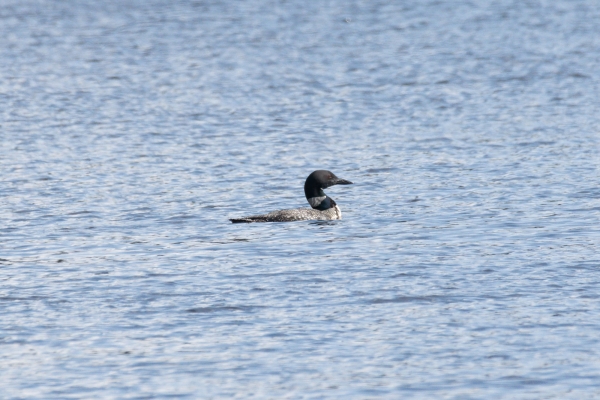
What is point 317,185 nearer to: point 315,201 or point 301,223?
point 315,201

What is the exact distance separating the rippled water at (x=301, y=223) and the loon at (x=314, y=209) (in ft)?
0.81

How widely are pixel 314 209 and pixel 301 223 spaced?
52 cm

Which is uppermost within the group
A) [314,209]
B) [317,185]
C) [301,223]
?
[317,185]

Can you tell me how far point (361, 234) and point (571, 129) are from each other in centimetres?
1066

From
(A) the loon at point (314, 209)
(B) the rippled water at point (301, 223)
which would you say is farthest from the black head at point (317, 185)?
(B) the rippled water at point (301, 223)

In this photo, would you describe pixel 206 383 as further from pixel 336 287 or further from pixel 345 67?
pixel 345 67

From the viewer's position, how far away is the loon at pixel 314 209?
61.1 ft

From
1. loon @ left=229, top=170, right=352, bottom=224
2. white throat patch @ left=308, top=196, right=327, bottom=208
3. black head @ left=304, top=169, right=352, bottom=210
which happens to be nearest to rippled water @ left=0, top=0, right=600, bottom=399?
loon @ left=229, top=170, right=352, bottom=224

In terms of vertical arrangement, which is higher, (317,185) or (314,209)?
(317,185)

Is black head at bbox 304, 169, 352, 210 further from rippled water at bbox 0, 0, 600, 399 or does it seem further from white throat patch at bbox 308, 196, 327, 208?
rippled water at bbox 0, 0, 600, 399

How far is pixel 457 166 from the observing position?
2309 cm

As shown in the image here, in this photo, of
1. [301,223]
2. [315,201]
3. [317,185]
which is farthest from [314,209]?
[317,185]

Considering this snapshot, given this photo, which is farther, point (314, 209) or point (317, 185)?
point (317, 185)

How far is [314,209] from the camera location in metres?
19.5
